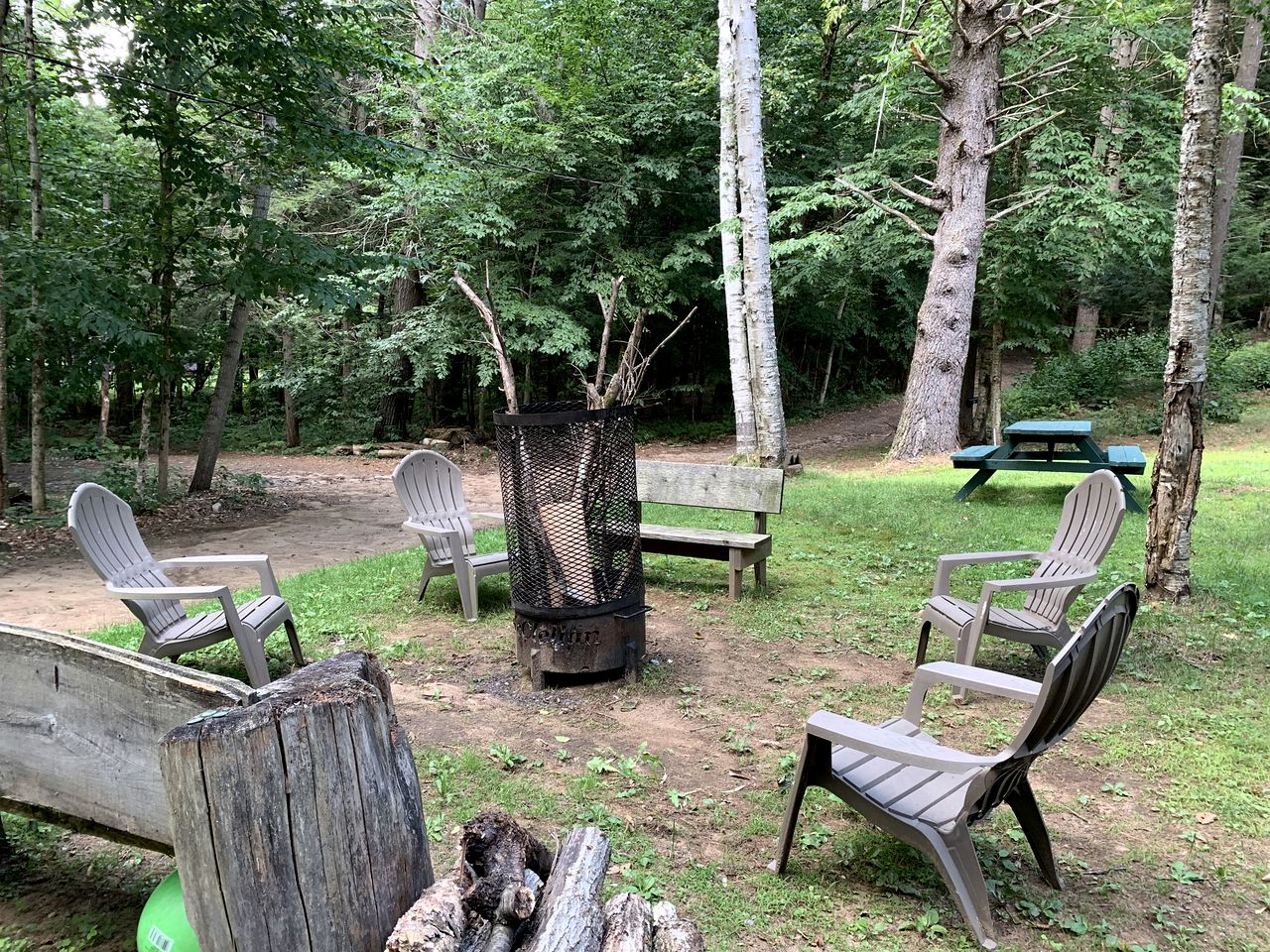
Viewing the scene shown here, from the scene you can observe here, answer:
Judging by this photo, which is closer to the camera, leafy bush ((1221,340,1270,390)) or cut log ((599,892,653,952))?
cut log ((599,892,653,952))

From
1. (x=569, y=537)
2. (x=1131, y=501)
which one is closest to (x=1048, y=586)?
(x=569, y=537)

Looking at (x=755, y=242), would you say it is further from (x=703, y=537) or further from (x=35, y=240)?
(x=35, y=240)

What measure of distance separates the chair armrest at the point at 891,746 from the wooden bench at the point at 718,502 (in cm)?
305

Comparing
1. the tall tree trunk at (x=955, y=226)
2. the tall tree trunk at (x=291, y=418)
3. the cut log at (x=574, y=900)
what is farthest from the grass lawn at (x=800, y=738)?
the tall tree trunk at (x=291, y=418)

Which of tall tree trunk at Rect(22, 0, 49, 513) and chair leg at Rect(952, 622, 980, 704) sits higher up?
tall tree trunk at Rect(22, 0, 49, 513)

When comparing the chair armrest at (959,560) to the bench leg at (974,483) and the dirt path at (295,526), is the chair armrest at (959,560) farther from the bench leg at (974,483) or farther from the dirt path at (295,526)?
the dirt path at (295,526)

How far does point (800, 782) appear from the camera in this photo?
2.68 metres

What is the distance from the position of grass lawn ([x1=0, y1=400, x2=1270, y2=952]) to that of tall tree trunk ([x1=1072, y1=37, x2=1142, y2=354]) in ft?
26.0

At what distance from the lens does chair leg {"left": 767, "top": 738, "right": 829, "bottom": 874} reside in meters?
2.66

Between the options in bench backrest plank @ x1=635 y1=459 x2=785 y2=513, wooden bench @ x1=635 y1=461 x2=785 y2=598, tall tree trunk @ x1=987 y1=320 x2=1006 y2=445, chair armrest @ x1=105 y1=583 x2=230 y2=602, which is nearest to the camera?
chair armrest @ x1=105 y1=583 x2=230 y2=602

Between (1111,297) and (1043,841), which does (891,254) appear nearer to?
(1111,297)

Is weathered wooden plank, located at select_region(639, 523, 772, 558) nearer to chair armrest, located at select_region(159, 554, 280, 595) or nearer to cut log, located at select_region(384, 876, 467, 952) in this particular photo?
chair armrest, located at select_region(159, 554, 280, 595)

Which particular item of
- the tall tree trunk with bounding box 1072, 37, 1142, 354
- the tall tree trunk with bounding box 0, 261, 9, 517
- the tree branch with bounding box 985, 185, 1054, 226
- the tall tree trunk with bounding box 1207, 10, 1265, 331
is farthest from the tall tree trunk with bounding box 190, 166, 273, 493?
the tall tree trunk with bounding box 1207, 10, 1265, 331

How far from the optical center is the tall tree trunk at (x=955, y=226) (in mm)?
11141
